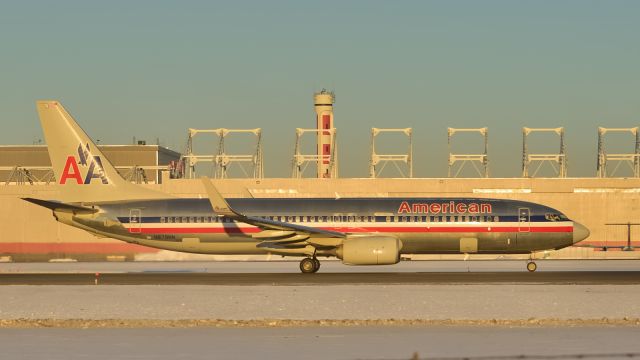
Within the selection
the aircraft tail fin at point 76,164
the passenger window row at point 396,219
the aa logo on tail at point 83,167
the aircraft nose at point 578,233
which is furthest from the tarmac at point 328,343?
A: the aa logo on tail at point 83,167

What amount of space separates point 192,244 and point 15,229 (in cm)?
4028

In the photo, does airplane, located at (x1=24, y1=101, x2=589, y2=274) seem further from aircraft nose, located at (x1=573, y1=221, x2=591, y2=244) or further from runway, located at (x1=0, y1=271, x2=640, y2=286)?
runway, located at (x1=0, y1=271, x2=640, y2=286)

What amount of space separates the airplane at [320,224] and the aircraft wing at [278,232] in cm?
5

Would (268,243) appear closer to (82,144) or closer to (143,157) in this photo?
(82,144)

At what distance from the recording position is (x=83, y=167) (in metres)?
50.0

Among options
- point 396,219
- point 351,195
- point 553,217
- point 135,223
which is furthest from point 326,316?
point 351,195

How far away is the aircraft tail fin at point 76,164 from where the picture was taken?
49.7m

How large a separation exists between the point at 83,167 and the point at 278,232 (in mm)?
11531

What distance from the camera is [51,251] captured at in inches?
3191

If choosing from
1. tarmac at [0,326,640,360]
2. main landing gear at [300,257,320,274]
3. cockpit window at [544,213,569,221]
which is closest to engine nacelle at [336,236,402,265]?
main landing gear at [300,257,320,274]

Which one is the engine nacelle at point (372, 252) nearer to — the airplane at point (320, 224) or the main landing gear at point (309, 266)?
the airplane at point (320, 224)

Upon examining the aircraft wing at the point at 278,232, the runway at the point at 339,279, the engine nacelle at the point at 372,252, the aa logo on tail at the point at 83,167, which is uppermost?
the aa logo on tail at the point at 83,167

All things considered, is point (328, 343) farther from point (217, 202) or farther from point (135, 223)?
point (135, 223)

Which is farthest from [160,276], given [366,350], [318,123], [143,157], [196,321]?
[143,157]
